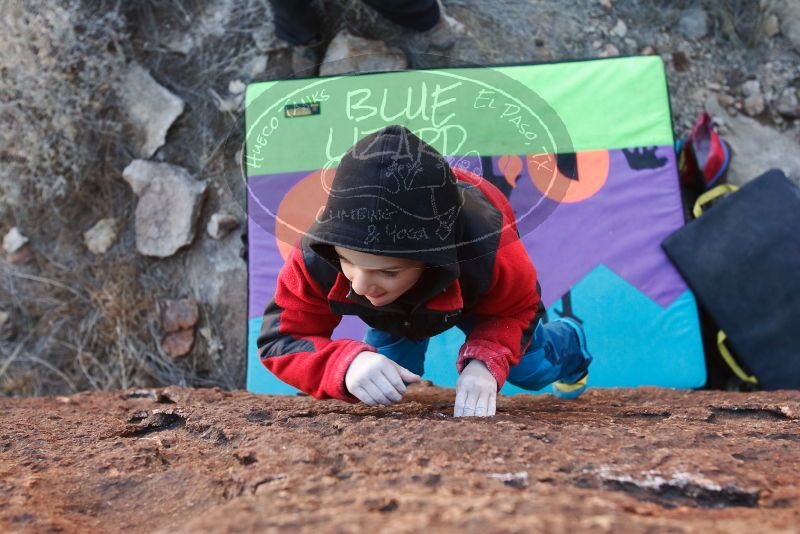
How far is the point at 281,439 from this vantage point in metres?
0.91

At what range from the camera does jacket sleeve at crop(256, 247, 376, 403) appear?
3.96 feet

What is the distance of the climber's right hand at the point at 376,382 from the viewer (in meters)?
1.14

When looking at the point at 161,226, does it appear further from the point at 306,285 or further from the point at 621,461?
the point at 621,461

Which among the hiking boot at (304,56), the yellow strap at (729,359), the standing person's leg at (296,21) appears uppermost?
the standing person's leg at (296,21)

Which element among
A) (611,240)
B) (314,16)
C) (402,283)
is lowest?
(402,283)

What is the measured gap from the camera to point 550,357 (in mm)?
1580

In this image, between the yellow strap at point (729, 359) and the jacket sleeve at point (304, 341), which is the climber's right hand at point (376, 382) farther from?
the yellow strap at point (729, 359)

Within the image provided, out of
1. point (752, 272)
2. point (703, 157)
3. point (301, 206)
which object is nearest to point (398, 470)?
point (301, 206)

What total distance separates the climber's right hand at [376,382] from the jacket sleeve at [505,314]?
17 cm

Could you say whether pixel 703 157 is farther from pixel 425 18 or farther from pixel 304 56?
pixel 304 56

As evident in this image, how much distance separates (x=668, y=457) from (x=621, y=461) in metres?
0.06

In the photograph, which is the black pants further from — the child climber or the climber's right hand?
the climber's right hand

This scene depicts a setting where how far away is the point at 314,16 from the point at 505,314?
58.6 inches

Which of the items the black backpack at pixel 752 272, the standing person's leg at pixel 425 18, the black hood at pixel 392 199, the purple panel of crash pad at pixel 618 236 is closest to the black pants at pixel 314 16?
the standing person's leg at pixel 425 18
